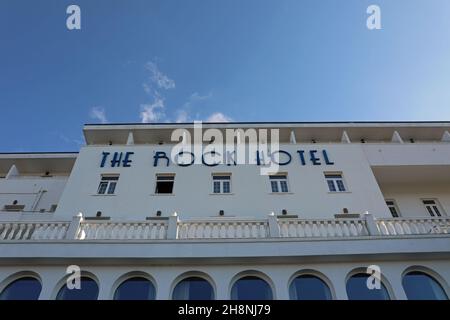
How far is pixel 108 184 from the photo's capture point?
54.1 ft

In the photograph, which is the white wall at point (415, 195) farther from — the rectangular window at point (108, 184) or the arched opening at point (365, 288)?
the rectangular window at point (108, 184)

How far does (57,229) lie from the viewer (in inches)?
463

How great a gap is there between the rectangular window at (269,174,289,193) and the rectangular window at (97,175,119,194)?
8.07 metres

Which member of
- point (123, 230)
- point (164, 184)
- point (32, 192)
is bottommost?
point (123, 230)

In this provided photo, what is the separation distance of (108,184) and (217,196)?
5.72m

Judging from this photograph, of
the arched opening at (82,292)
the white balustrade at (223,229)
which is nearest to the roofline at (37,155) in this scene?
the arched opening at (82,292)

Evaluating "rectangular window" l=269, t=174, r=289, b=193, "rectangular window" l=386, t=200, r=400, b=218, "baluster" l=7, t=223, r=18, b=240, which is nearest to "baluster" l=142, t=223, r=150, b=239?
"baluster" l=7, t=223, r=18, b=240

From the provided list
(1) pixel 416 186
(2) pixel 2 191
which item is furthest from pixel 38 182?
(1) pixel 416 186

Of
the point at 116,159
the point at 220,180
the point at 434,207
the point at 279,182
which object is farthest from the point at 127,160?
the point at 434,207

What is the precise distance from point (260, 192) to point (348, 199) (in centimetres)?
427

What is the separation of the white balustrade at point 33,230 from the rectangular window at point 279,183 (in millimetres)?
9590

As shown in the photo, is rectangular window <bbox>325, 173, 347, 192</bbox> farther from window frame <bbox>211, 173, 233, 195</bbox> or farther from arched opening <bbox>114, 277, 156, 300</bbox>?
arched opening <bbox>114, 277, 156, 300</bbox>

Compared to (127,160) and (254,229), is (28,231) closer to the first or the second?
(127,160)
